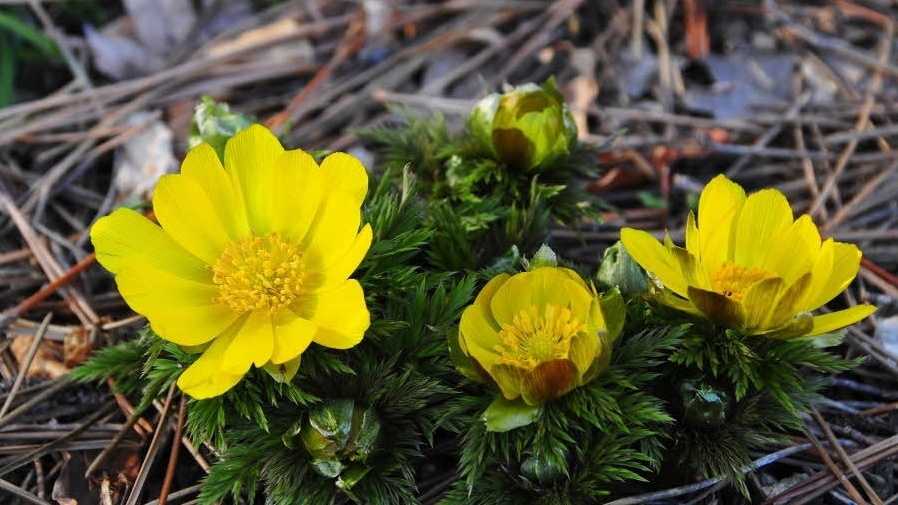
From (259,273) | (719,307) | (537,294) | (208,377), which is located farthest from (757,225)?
(208,377)

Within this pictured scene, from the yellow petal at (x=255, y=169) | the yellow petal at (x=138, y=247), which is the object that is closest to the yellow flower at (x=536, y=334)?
the yellow petal at (x=255, y=169)

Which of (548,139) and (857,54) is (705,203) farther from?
(857,54)

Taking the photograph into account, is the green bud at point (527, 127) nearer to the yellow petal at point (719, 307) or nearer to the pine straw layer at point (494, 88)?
the pine straw layer at point (494, 88)

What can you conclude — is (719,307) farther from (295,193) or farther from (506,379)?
(295,193)

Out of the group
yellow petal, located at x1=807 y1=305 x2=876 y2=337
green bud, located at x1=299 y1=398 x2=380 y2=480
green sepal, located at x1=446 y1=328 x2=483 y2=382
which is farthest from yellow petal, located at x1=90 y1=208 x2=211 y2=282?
yellow petal, located at x1=807 y1=305 x2=876 y2=337

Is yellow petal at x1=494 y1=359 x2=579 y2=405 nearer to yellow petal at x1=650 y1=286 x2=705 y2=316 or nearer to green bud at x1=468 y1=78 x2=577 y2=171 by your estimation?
yellow petal at x1=650 y1=286 x2=705 y2=316

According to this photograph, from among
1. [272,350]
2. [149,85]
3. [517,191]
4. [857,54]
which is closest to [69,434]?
[272,350]
